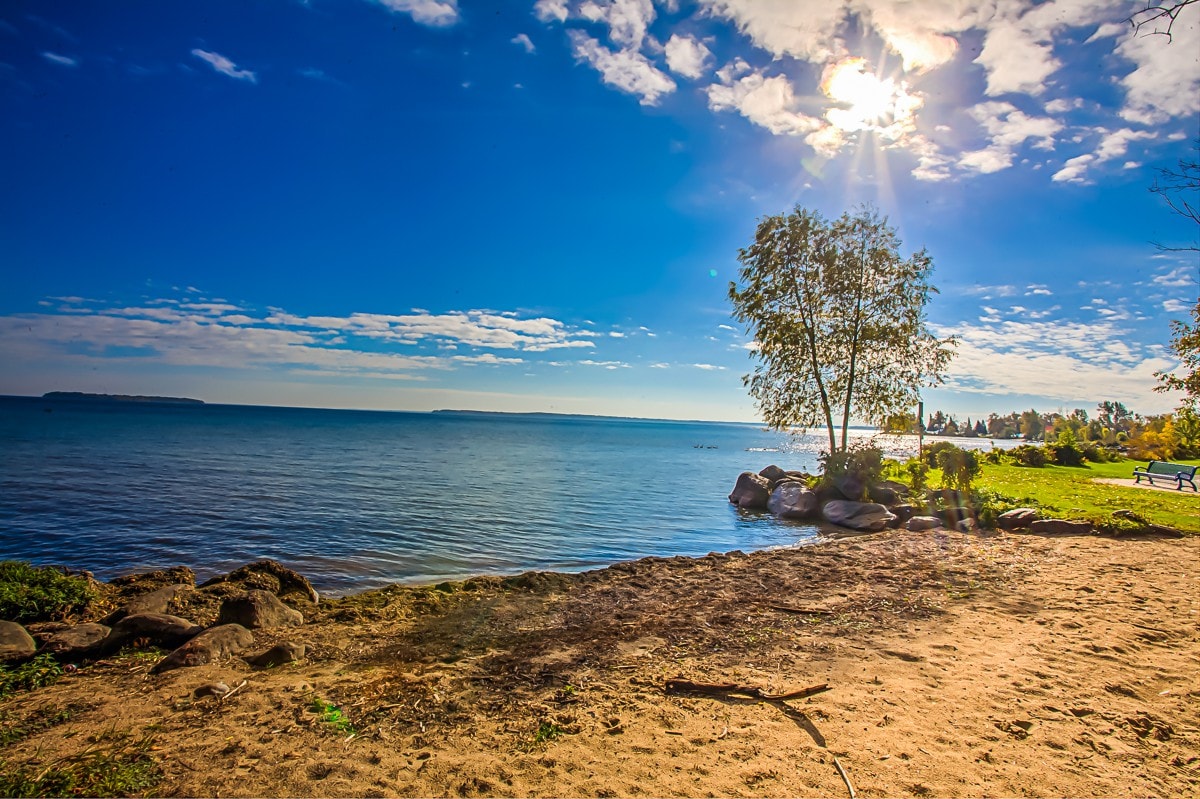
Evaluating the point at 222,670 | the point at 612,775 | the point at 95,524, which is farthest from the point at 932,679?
the point at 95,524

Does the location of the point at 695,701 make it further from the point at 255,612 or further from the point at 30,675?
the point at 30,675

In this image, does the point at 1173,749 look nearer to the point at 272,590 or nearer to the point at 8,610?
the point at 272,590

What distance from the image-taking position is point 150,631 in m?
7.94

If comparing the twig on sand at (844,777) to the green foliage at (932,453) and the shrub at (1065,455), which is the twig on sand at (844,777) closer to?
the green foliage at (932,453)

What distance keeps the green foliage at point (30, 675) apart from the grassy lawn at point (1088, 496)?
22.5 metres

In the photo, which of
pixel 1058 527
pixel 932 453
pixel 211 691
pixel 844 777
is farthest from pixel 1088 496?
pixel 211 691

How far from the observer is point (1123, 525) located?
1502 cm

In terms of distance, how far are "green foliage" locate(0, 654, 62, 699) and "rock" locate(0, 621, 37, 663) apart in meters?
0.18

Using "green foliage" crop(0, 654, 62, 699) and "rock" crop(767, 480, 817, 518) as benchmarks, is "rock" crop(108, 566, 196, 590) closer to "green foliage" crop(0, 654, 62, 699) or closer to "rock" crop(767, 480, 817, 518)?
"green foliage" crop(0, 654, 62, 699)

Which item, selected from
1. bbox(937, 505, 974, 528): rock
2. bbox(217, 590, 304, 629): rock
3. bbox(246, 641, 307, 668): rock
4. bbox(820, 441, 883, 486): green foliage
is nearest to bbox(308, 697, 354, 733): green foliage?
bbox(246, 641, 307, 668): rock

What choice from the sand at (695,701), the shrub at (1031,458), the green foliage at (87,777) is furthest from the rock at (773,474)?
the green foliage at (87,777)

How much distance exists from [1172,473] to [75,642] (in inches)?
1520

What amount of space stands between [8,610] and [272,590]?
11.7 ft

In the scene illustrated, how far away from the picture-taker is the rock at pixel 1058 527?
15344mm
